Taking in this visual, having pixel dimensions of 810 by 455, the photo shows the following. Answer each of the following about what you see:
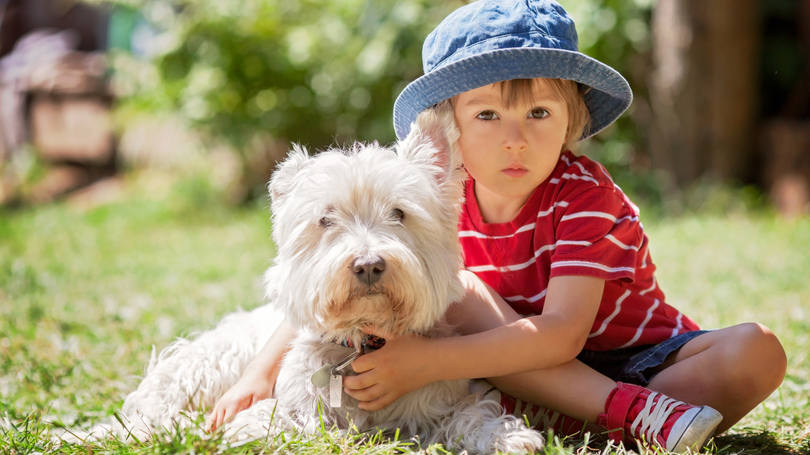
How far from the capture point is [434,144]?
2.69 m

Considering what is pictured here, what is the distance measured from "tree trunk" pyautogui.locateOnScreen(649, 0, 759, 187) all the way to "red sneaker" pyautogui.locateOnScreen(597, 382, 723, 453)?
5.72 metres

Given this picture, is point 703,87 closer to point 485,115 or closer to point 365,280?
point 485,115

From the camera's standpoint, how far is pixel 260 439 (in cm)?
244

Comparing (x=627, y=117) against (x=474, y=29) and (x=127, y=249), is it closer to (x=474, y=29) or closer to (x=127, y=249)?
(x=127, y=249)

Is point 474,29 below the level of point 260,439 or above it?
above

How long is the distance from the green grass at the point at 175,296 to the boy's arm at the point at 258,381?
0.89 feet

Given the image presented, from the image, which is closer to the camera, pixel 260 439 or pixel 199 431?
pixel 260 439

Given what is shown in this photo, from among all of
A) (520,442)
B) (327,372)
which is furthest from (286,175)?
(520,442)

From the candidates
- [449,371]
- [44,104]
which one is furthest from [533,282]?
[44,104]

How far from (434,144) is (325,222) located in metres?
0.51

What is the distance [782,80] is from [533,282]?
22.4 feet

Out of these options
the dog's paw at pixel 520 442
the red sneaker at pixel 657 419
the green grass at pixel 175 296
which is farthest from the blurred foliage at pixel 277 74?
the dog's paw at pixel 520 442

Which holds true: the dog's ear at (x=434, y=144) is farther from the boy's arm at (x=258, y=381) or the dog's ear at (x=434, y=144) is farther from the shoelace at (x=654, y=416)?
the shoelace at (x=654, y=416)

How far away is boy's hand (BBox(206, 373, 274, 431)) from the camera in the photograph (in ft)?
9.12
